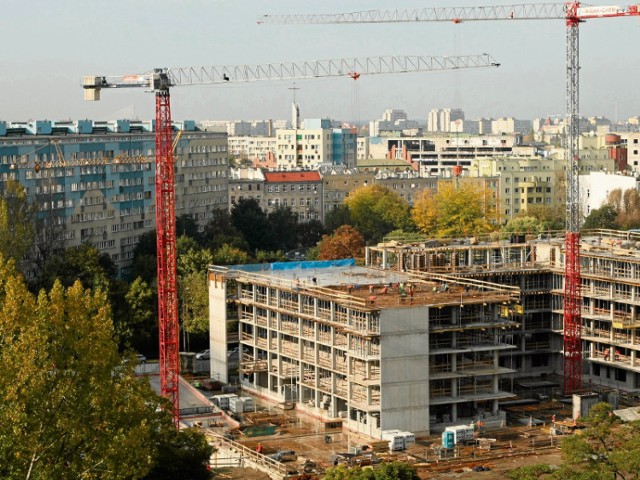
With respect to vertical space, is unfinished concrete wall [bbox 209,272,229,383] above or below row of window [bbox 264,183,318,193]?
below

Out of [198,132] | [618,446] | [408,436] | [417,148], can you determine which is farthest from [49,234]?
[417,148]

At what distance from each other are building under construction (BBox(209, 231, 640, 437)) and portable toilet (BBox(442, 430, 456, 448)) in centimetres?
153

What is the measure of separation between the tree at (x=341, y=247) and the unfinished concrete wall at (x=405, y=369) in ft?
103

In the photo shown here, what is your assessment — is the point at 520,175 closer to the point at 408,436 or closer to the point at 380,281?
the point at 380,281

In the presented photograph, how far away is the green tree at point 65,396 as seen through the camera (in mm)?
29688

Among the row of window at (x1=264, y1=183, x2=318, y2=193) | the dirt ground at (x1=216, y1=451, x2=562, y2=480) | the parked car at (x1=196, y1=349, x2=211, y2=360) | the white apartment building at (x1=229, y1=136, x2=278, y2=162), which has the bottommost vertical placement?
the dirt ground at (x1=216, y1=451, x2=562, y2=480)

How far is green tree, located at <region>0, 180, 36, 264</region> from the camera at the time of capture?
214 feet

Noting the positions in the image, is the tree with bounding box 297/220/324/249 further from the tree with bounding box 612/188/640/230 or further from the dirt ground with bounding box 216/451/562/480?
the dirt ground with bounding box 216/451/562/480

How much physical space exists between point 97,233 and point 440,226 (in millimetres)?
25126

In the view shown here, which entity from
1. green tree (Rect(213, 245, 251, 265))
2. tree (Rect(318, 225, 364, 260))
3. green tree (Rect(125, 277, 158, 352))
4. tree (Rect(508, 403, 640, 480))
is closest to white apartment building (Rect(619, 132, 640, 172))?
tree (Rect(318, 225, 364, 260))

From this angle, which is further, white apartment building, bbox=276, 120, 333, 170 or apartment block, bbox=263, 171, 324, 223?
white apartment building, bbox=276, 120, 333, 170

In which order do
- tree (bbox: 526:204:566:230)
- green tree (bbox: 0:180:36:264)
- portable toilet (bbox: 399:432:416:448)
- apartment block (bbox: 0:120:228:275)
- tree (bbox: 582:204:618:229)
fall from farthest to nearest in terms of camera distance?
tree (bbox: 526:204:566:230)
tree (bbox: 582:204:618:229)
apartment block (bbox: 0:120:228:275)
green tree (bbox: 0:180:36:264)
portable toilet (bbox: 399:432:416:448)

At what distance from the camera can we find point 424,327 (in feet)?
155

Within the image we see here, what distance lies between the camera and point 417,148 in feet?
546
